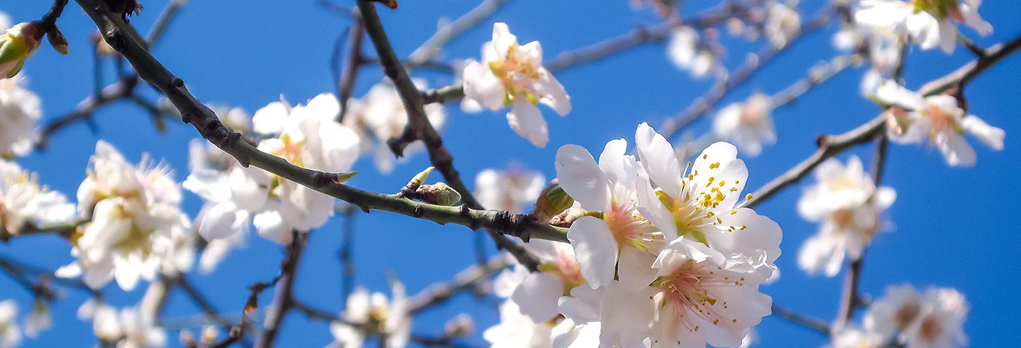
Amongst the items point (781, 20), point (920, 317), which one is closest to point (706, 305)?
point (920, 317)

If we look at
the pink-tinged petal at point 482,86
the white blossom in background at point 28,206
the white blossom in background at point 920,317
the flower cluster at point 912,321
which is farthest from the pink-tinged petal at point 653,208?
the white blossom in background at point 920,317

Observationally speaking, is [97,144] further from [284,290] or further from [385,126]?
[385,126]

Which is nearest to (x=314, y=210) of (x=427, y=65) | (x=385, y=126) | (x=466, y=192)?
(x=466, y=192)

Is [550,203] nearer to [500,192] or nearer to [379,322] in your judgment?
[379,322]

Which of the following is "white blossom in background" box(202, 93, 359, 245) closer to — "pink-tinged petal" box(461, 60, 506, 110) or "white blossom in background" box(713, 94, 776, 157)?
"pink-tinged petal" box(461, 60, 506, 110)

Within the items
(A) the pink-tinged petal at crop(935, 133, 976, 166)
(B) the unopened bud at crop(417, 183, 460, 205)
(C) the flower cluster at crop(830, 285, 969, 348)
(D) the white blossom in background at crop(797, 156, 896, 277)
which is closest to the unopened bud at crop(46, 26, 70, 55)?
(B) the unopened bud at crop(417, 183, 460, 205)

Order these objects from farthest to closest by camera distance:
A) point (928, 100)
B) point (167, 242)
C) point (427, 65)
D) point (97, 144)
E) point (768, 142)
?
point (768, 142) → point (427, 65) → point (928, 100) → point (167, 242) → point (97, 144)
